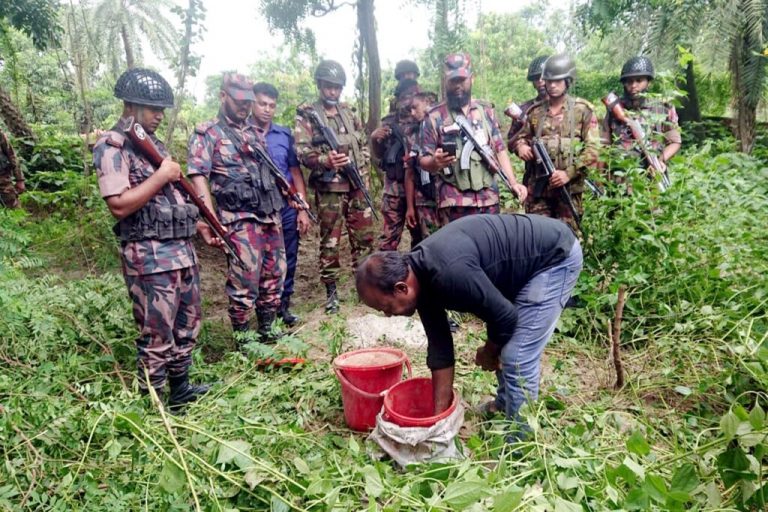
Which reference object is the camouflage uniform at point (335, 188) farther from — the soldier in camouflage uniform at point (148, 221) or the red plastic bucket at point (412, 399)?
the red plastic bucket at point (412, 399)

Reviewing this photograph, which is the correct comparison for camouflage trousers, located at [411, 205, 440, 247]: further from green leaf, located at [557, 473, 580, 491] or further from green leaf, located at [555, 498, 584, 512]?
green leaf, located at [555, 498, 584, 512]

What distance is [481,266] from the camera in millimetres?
2225

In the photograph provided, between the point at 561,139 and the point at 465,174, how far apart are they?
88 cm

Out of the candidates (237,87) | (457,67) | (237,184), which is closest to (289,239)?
(237,184)

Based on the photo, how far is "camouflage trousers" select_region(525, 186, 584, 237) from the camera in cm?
423

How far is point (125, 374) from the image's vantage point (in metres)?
3.29

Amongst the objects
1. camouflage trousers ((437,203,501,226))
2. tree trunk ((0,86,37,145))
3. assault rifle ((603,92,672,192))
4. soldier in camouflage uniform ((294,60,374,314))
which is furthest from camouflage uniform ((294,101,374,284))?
tree trunk ((0,86,37,145))

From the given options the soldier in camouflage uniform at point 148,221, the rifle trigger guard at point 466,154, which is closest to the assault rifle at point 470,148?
the rifle trigger guard at point 466,154

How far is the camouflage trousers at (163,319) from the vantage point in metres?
2.83

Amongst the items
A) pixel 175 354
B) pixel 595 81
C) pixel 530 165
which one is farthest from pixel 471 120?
pixel 595 81

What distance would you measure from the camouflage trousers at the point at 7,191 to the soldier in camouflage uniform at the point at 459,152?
462 centimetres

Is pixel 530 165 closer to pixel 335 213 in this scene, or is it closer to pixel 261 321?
pixel 335 213

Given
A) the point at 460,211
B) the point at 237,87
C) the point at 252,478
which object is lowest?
the point at 252,478

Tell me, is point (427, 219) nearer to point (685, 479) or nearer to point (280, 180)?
point (280, 180)
